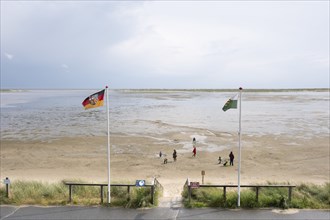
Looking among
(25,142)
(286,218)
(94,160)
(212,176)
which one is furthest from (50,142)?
(286,218)

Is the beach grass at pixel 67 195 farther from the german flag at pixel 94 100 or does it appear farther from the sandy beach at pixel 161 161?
the german flag at pixel 94 100

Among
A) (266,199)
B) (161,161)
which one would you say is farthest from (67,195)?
(161,161)

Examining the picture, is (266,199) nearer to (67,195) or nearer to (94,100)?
(94,100)

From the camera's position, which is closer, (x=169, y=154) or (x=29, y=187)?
(x=29, y=187)

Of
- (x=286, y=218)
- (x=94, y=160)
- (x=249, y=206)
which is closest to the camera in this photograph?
(x=286, y=218)

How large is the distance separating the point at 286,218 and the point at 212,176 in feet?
30.9

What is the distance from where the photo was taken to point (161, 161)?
896 inches

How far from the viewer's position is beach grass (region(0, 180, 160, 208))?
10930 millimetres

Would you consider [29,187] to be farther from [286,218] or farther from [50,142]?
[50,142]

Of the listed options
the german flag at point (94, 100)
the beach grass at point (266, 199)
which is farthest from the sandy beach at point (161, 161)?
the german flag at point (94, 100)

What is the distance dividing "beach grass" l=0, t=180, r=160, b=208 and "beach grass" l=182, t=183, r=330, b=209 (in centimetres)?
Result: 162

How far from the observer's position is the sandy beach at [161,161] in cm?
1884

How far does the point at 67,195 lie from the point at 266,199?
739 centimetres

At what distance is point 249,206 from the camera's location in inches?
419
